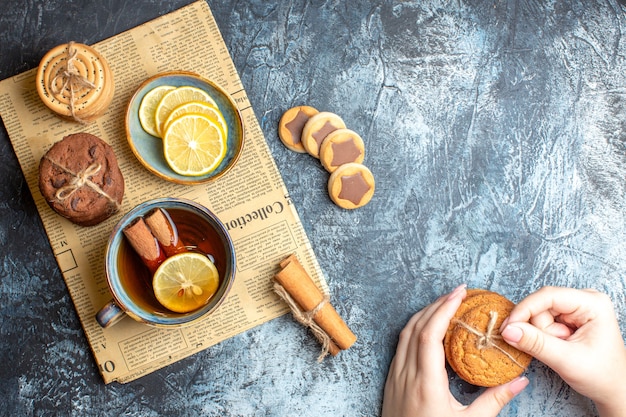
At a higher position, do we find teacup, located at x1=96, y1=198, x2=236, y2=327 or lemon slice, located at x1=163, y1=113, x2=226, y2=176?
lemon slice, located at x1=163, y1=113, x2=226, y2=176

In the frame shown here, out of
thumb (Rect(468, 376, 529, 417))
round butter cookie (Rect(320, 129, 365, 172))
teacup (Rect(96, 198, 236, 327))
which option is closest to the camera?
teacup (Rect(96, 198, 236, 327))

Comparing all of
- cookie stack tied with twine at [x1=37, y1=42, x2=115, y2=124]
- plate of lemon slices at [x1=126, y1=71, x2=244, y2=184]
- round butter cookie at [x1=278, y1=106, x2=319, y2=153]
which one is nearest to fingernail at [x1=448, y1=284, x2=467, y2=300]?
round butter cookie at [x1=278, y1=106, x2=319, y2=153]

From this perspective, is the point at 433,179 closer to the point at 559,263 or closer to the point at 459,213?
the point at 459,213

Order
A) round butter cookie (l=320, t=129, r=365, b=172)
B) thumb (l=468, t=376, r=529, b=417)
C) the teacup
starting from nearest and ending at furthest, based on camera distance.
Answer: the teacup < thumb (l=468, t=376, r=529, b=417) < round butter cookie (l=320, t=129, r=365, b=172)

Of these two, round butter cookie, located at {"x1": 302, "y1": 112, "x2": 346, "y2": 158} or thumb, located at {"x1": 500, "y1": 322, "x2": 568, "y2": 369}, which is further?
round butter cookie, located at {"x1": 302, "y1": 112, "x2": 346, "y2": 158}

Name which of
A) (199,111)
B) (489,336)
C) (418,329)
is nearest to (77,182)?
(199,111)

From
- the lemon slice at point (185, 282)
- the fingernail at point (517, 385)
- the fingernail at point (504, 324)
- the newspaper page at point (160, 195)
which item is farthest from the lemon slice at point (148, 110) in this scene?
the fingernail at point (517, 385)

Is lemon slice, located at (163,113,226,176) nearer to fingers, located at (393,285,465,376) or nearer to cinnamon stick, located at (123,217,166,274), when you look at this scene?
cinnamon stick, located at (123,217,166,274)
